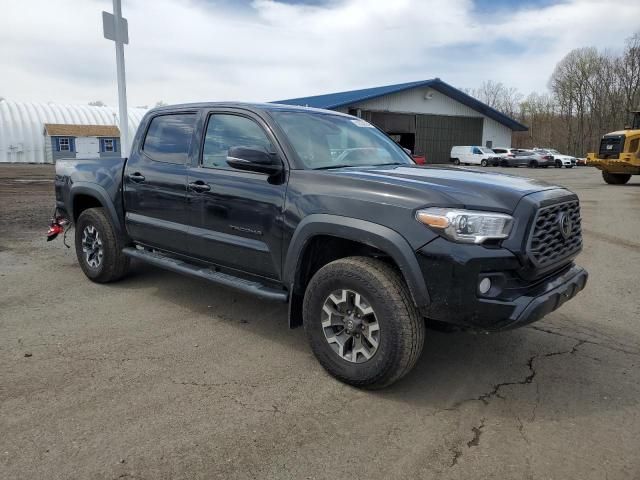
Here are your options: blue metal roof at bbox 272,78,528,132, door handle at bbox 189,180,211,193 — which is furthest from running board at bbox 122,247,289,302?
blue metal roof at bbox 272,78,528,132

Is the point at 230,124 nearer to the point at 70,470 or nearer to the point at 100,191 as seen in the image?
the point at 100,191

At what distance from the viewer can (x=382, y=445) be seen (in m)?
2.78

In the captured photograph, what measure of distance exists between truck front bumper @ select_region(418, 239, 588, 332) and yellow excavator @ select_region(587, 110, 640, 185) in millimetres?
20374

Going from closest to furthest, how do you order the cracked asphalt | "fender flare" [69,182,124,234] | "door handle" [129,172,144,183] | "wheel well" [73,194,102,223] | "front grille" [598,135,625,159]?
1. the cracked asphalt
2. "door handle" [129,172,144,183]
3. "fender flare" [69,182,124,234]
4. "wheel well" [73,194,102,223]
5. "front grille" [598,135,625,159]

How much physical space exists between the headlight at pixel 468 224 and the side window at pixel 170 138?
2.51m

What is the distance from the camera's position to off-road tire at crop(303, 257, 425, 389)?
3100 mm

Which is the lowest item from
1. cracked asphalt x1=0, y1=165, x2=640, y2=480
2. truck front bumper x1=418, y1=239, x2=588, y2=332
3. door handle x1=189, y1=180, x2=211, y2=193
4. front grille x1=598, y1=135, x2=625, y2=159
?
cracked asphalt x1=0, y1=165, x2=640, y2=480

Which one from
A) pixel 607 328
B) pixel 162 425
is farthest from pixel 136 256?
pixel 607 328

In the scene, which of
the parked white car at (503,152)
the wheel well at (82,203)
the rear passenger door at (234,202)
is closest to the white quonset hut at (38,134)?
the parked white car at (503,152)

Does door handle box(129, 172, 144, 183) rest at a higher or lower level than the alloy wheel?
higher

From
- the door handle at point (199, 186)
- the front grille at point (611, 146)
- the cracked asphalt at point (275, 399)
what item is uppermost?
the front grille at point (611, 146)

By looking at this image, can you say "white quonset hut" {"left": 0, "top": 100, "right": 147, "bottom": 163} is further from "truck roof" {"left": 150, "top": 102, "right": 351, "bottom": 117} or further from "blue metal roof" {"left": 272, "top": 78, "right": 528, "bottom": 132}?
"truck roof" {"left": 150, "top": 102, "right": 351, "bottom": 117}

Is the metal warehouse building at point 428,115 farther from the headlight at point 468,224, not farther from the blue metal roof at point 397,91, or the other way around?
the headlight at point 468,224

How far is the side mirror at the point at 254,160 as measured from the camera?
11.8 feet
